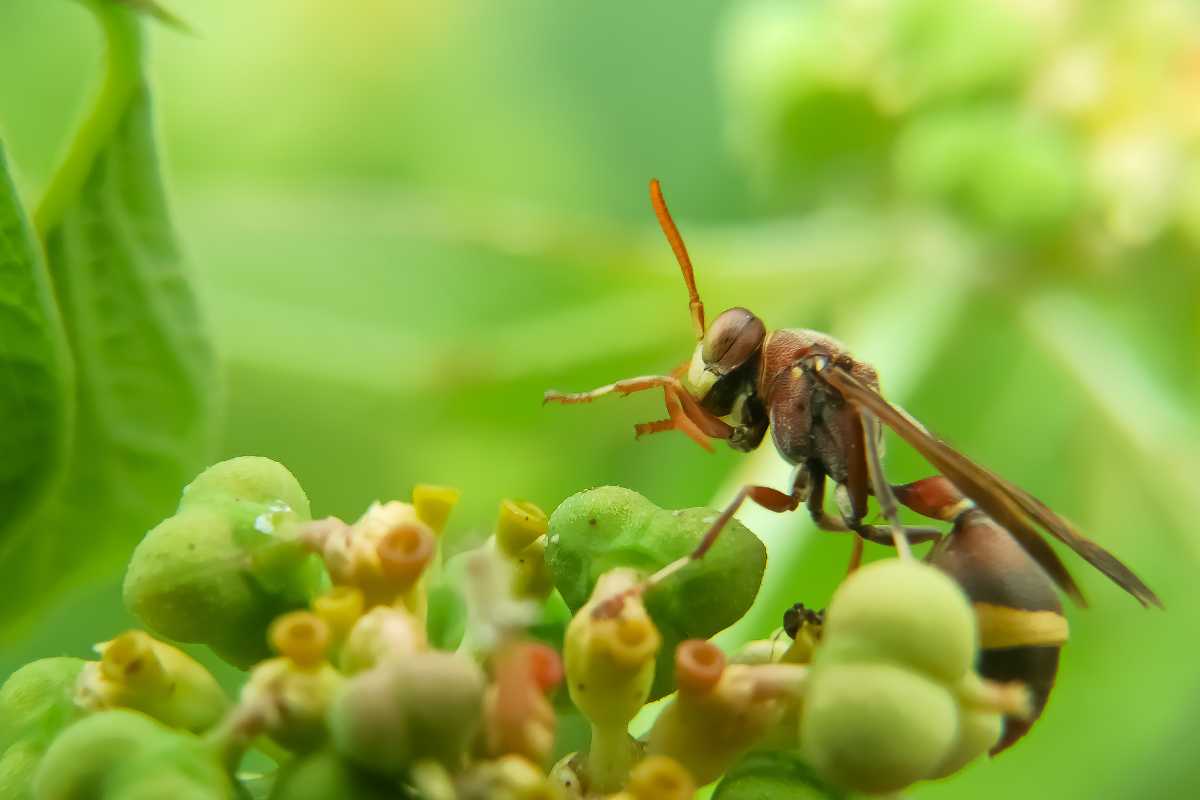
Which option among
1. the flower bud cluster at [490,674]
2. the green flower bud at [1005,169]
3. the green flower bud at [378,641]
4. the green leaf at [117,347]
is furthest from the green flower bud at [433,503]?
the green flower bud at [1005,169]

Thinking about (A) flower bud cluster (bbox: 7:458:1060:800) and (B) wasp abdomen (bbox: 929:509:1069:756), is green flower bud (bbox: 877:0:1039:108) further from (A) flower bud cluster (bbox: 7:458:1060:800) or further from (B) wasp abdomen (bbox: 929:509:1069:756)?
(A) flower bud cluster (bbox: 7:458:1060:800)

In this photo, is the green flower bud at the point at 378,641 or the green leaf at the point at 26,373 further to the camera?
the green leaf at the point at 26,373

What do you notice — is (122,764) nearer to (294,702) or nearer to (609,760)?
(294,702)

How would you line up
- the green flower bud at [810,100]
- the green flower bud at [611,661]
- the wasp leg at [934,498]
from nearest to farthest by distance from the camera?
the green flower bud at [611,661] → the wasp leg at [934,498] → the green flower bud at [810,100]

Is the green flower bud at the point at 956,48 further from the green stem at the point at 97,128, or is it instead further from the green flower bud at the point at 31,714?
the green flower bud at the point at 31,714

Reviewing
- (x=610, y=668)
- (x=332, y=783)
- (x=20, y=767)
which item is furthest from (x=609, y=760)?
(x=20, y=767)

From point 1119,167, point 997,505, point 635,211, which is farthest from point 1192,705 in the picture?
Answer: point 997,505
